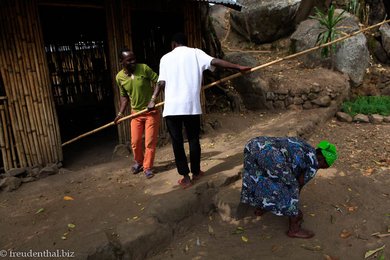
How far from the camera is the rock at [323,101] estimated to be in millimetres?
7137

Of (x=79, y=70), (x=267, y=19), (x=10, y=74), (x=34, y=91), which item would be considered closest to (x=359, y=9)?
(x=267, y=19)

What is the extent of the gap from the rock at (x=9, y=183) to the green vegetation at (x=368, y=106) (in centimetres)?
615

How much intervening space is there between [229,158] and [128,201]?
5.32 ft

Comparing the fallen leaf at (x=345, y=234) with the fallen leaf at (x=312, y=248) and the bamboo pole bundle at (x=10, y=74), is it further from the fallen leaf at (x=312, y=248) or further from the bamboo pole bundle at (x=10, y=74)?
the bamboo pole bundle at (x=10, y=74)

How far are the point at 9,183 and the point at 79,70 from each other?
5.05 meters

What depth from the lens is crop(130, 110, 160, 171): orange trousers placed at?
4.49 metres

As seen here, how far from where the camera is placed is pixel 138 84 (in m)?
4.45

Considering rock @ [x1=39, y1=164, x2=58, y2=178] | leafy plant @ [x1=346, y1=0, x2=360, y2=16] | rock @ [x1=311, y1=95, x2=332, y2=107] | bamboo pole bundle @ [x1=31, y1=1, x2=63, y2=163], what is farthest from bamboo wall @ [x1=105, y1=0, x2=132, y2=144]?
leafy plant @ [x1=346, y1=0, x2=360, y2=16]

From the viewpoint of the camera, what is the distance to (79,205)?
3.99 metres

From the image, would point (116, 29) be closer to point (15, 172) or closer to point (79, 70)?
point (15, 172)

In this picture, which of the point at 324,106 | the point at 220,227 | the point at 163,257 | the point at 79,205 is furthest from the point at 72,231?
the point at 324,106

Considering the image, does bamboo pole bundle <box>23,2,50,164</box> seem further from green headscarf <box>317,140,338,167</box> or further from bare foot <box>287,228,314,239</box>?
green headscarf <box>317,140,338,167</box>

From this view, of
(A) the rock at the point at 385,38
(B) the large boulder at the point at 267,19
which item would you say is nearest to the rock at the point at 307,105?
(A) the rock at the point at 385,38

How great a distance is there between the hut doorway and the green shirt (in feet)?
11.5
